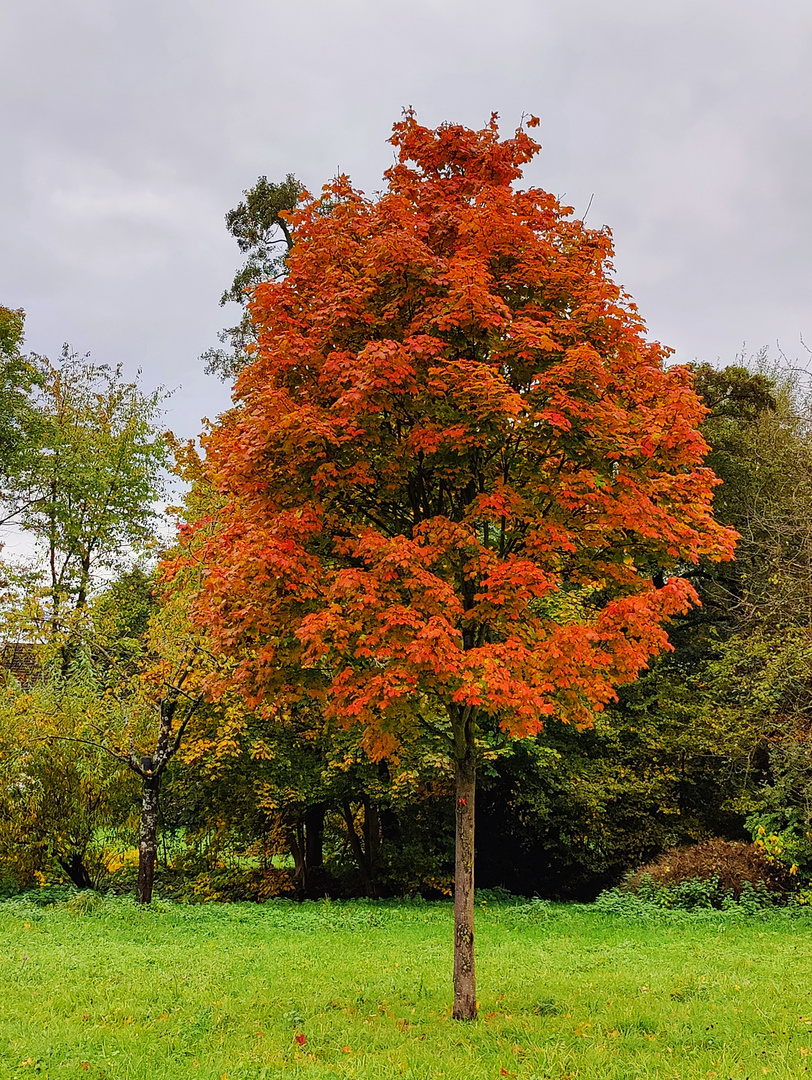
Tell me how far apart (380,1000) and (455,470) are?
5249mm

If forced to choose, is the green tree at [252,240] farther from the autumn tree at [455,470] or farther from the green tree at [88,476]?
the autumn tree at [455,470]

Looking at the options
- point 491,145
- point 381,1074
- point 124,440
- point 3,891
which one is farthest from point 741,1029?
point 124,440

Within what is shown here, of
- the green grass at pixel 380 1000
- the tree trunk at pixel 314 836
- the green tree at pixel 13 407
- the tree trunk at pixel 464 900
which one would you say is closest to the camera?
the green grass at pixel 380 1000

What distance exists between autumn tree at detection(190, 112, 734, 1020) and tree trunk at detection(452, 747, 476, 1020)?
0.08 ft

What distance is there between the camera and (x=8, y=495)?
21.4 meters

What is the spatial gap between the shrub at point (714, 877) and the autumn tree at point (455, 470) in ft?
28.1

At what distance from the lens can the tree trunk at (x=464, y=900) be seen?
6879 millimetres

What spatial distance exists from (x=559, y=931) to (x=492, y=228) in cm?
1115

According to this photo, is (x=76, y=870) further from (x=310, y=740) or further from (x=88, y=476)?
(x=88, y=476)

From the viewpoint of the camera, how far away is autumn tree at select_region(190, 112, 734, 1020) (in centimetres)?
630

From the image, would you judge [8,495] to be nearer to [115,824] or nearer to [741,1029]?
[115,824]

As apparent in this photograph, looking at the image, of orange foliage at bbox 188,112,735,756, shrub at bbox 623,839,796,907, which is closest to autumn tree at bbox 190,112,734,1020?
orange foliage at bbox 188,112,735,756

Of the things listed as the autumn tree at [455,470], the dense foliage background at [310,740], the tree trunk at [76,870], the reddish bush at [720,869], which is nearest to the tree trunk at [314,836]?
the dense foliage background at [310,740]

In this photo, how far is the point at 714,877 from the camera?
45.8ft
